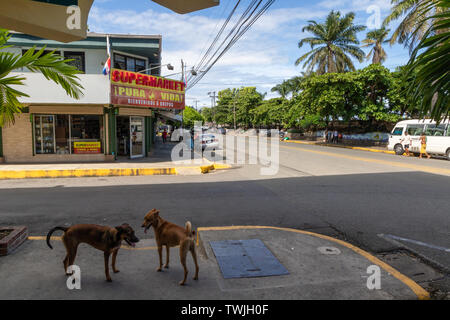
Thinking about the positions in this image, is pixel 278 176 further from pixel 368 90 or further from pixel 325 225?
pixel 368 90

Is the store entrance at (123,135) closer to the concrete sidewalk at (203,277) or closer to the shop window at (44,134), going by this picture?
the shop window at (44,134)

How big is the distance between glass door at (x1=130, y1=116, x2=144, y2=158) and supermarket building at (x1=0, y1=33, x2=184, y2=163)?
10 centimetres

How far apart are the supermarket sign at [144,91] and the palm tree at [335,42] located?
975 inches

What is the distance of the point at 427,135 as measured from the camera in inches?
815

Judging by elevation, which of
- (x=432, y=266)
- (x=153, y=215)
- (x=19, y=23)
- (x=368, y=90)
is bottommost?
(x=432, y=266)

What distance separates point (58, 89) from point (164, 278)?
1405 centimetres

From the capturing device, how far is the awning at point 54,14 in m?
4.68

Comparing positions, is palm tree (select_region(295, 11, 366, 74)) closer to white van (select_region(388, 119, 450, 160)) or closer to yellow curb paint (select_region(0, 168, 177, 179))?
white van (select_region(388, 119, 450, 160))

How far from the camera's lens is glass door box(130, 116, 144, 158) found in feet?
59.3

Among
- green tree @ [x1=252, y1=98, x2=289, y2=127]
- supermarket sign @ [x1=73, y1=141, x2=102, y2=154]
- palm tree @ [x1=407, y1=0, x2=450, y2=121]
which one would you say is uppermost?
green tree @ [x1=252, y1=98, x2=289, y2=127]

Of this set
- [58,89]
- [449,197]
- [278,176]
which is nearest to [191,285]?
[449,197]

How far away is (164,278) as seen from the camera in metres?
3.81

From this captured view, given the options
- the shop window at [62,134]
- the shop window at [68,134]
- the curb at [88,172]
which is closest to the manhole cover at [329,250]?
the curb at [88,172]

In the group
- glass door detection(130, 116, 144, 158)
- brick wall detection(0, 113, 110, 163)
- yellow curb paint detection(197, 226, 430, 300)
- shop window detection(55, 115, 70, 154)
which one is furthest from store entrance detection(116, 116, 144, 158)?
yellow curb paint detection(197, 226, 430, 300)
